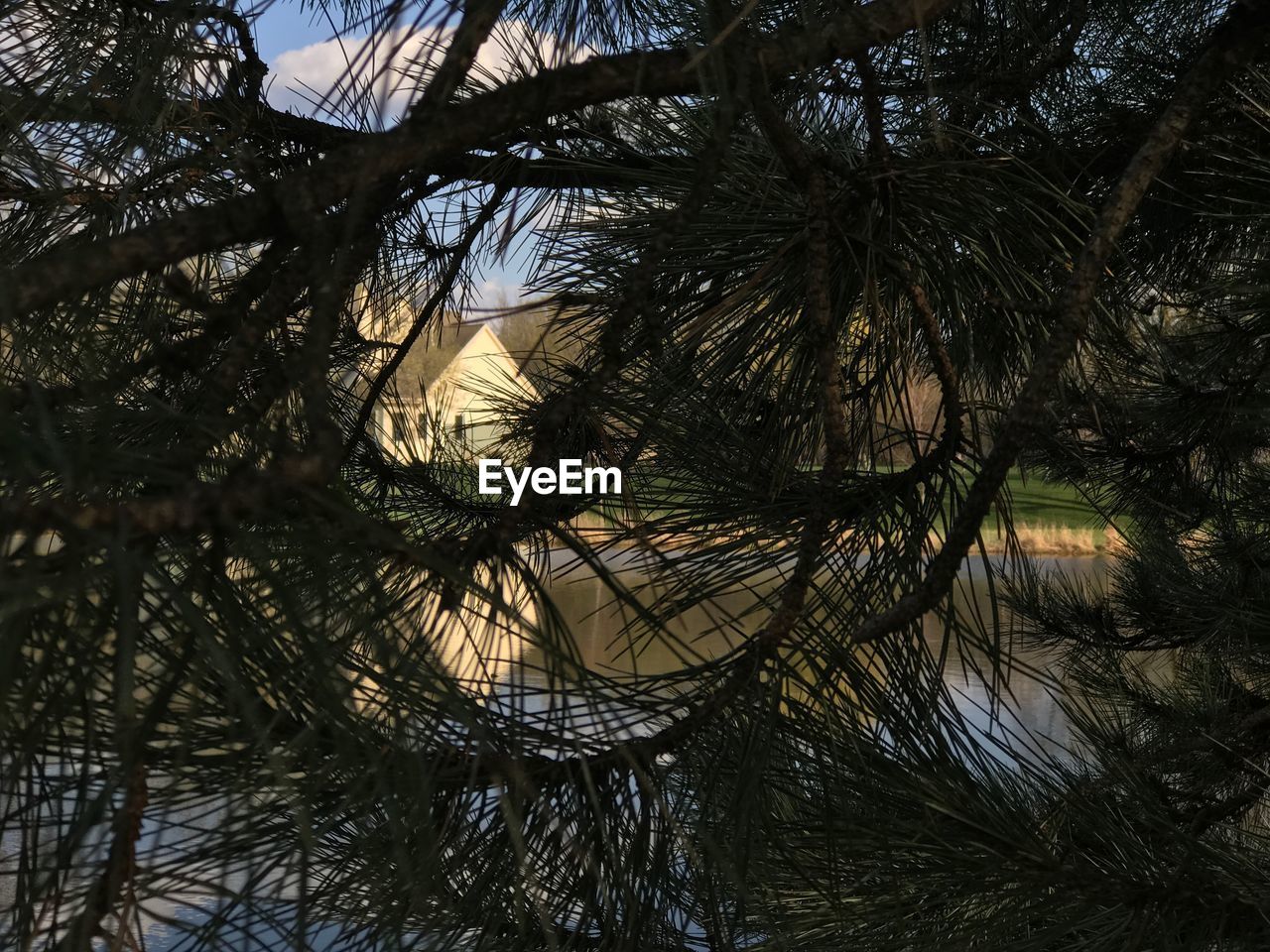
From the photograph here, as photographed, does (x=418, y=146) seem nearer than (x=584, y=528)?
Yes

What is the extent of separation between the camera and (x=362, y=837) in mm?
247

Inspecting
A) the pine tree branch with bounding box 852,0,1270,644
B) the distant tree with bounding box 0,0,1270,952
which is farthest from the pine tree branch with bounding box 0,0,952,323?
the pine tree branch with bounding box 852,0,1270,644

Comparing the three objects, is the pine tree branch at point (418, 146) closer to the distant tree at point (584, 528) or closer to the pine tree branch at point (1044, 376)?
the distant tree at point (584, 528)

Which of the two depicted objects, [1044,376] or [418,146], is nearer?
[418,146]

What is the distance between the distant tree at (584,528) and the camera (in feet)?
0.56

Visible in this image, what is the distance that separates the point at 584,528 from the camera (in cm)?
36

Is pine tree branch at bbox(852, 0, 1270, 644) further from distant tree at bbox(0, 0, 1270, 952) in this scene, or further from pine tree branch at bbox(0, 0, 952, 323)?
pine tree branch at bbox(0, 0, 952, 323)

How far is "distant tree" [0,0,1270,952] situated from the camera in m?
0.17

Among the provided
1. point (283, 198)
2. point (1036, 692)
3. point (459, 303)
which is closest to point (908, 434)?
point (283, 198)

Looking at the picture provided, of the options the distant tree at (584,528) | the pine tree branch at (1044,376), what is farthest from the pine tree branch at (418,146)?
the pine tree branch at (1044,376)

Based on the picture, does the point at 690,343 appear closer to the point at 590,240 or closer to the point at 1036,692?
the point at 590,240

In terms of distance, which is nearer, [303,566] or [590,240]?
[303,566]

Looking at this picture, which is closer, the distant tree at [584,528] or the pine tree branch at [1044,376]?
the distant tree at [584,528]

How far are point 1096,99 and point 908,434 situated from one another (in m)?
0.54
